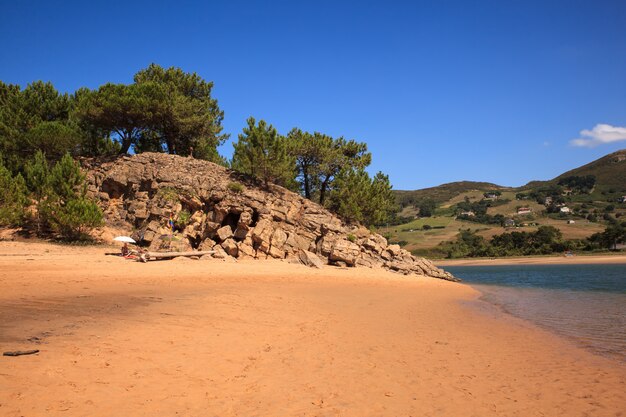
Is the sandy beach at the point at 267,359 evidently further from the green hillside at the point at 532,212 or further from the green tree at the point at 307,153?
the green hillside at the point at 532,212

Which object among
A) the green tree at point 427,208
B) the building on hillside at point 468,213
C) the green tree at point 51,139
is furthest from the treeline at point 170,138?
the green tree at point 427,208

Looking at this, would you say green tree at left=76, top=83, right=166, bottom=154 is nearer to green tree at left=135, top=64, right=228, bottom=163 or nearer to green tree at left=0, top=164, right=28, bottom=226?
green tree at left=135, top=64, right=228, bottom=163

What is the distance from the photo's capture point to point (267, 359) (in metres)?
7.11

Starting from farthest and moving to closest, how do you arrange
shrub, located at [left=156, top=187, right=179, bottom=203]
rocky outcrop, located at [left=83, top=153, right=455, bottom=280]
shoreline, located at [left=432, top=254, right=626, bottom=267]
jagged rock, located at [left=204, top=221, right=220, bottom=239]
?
shoreline, located at [left=432, top=254, right=626, bottom=267]
shrub, located at [left=156, top=187, right=179, bottom=203]
jagged rock, located at [left=204, top=221, right=220, bottom=239]
rocky outcrop, located at [left=83, top=153, right=455, bottom=280]

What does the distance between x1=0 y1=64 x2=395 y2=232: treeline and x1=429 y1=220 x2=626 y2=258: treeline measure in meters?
63.8

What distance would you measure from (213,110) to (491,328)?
40464 mm

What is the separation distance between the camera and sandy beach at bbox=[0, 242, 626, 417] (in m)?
5.05

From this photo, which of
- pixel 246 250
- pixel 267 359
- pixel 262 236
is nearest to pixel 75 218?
pixel 246 250

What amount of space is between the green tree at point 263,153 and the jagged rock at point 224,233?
6.79 meters

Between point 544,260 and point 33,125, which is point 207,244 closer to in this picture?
point 33,125

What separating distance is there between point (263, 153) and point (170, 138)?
12.6m

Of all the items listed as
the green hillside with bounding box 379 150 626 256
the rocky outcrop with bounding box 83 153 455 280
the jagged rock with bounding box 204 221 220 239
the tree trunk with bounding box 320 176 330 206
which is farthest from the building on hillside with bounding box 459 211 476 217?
the jagged rock with bounding box 204 221 220 239

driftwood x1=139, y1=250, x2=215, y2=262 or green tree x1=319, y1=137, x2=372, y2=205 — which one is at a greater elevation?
green tree x1=319, y1=137, x2=372, y2=205

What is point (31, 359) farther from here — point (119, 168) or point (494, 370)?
point (119, 168)
